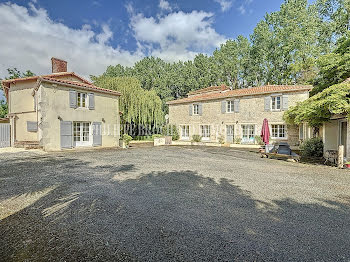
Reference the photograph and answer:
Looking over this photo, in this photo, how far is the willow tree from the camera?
19.0 m

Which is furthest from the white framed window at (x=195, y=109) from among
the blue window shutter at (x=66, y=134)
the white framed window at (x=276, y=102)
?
the blue window shutter at (x=66, y=134)

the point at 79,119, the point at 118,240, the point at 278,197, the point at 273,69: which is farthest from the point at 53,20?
the point at 273,69

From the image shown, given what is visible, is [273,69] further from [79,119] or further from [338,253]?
[338,253]

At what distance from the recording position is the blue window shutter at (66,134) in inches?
480

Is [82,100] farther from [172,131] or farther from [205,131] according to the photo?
[205,131]

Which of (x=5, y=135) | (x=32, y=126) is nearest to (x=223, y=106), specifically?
(x=32, y=126)

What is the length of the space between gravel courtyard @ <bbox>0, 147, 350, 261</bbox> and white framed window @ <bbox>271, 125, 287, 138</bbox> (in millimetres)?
10790

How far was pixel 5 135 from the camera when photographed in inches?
544

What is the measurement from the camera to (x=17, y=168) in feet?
22.6

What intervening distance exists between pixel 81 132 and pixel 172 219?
12800 millimetres

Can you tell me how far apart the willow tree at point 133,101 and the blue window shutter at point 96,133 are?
4838mm

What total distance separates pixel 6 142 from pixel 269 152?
1924cm

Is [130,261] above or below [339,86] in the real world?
below

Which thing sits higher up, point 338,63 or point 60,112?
point 338,63
